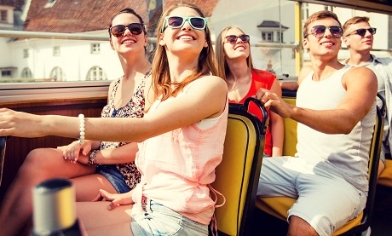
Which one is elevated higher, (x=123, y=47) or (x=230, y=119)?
(x=123, y=47)

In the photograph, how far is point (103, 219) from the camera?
1552 mm

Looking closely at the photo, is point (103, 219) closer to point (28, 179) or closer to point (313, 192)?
point (28, 179)

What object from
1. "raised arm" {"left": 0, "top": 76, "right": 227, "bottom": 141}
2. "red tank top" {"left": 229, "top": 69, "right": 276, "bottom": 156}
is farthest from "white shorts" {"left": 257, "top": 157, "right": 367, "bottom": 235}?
"raised arm" {"left": 0, "top": 76, "right": 227, "bottom": 141}

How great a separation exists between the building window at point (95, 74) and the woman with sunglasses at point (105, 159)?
39 cm

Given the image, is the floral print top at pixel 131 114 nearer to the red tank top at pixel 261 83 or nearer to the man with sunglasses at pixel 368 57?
the red tank top at pixel 261 83

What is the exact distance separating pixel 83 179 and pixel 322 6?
3204 millimetres

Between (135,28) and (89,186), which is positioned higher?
(135,28)

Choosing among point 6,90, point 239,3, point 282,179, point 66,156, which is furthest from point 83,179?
point 239,3

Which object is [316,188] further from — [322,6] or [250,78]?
[322,6]

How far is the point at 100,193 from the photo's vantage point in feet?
5.82

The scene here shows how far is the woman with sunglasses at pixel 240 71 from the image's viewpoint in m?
2.61

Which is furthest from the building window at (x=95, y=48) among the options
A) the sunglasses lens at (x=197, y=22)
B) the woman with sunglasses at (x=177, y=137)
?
the sunglasses lens at (x=197, y=22)

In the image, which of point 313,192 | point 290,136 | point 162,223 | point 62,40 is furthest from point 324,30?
point 62,40

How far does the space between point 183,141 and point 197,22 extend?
49 centimetres
